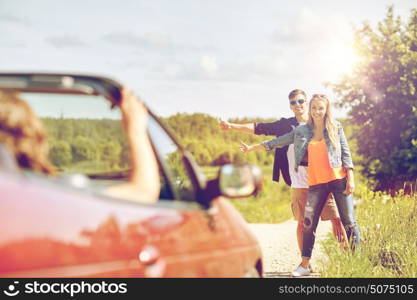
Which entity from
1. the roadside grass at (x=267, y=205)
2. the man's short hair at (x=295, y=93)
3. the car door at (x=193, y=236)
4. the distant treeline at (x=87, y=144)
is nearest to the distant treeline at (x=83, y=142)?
the distant treeline at (x=87, y=144)

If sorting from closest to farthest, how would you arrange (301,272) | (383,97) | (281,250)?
(301,272), (281,250), (383,97)

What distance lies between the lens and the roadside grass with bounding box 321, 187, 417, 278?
6.71 m

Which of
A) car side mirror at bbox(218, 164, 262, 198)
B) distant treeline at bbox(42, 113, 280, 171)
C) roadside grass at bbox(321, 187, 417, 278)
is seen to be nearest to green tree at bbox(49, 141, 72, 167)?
distant treeline at bbox(42, 113, 280, 171)

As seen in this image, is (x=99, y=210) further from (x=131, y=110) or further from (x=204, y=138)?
(x=204, y=138)

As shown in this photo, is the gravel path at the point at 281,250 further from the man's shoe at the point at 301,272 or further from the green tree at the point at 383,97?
the green tree at the point at 383,97

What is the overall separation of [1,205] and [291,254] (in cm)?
812

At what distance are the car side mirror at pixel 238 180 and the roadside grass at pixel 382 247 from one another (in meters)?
3.67

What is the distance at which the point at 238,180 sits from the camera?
2.97m

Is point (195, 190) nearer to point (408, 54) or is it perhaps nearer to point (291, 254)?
point (291, 254)

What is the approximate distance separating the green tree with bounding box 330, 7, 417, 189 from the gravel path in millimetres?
14991

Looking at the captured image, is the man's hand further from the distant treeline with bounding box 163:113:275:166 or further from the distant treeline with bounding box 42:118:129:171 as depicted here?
the distant treeline with bounding box 163:113:275:166

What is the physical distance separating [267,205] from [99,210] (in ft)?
62.0

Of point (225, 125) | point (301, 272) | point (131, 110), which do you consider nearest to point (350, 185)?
point (301, 272)

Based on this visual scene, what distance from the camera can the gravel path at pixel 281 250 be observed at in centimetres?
818
